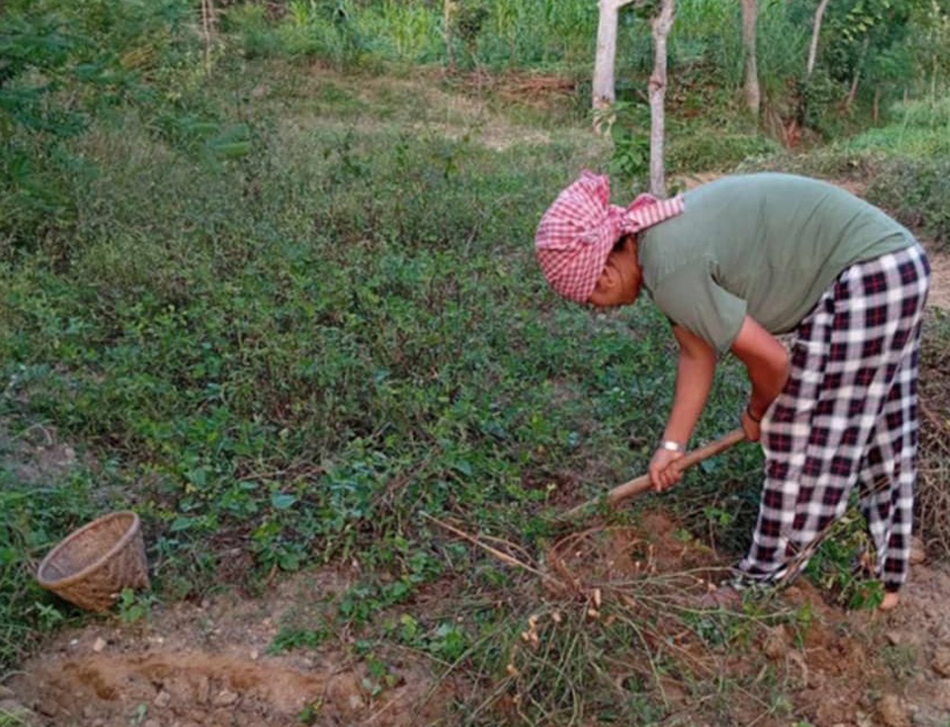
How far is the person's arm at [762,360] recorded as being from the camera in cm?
265

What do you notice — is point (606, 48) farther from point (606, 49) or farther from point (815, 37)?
point (815, 37)

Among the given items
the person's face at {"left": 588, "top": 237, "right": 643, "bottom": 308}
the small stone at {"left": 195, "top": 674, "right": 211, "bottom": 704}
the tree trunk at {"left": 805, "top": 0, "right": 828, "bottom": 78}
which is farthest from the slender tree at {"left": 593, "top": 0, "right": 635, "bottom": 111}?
the small stone at {"left": 195, "top": 674, "right": 211, "bottom": 704}

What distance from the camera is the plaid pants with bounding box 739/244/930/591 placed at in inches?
107

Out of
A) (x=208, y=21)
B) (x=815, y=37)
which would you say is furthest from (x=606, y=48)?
(x=208, y=21)

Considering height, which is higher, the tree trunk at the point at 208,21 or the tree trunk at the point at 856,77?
the tree trunk at the point at 208,21

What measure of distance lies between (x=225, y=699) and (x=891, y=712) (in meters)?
1.65

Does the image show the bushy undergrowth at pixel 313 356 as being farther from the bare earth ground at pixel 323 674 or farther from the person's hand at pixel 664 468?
the person's hand at pixel 664 468

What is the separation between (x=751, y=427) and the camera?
303cm

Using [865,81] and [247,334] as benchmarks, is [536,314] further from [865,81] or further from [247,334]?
[865,81]

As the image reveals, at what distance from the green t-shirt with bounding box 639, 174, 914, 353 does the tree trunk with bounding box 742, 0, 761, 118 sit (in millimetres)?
8356

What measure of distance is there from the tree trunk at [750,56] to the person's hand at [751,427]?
324 inches

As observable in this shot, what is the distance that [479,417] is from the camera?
12.7 feet

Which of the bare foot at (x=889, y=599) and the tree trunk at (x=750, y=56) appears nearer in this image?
the bare foot at (x=889, y=599)

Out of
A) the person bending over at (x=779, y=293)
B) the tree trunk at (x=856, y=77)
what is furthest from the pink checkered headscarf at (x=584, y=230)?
the tree trunk at (x=856, y=77)
